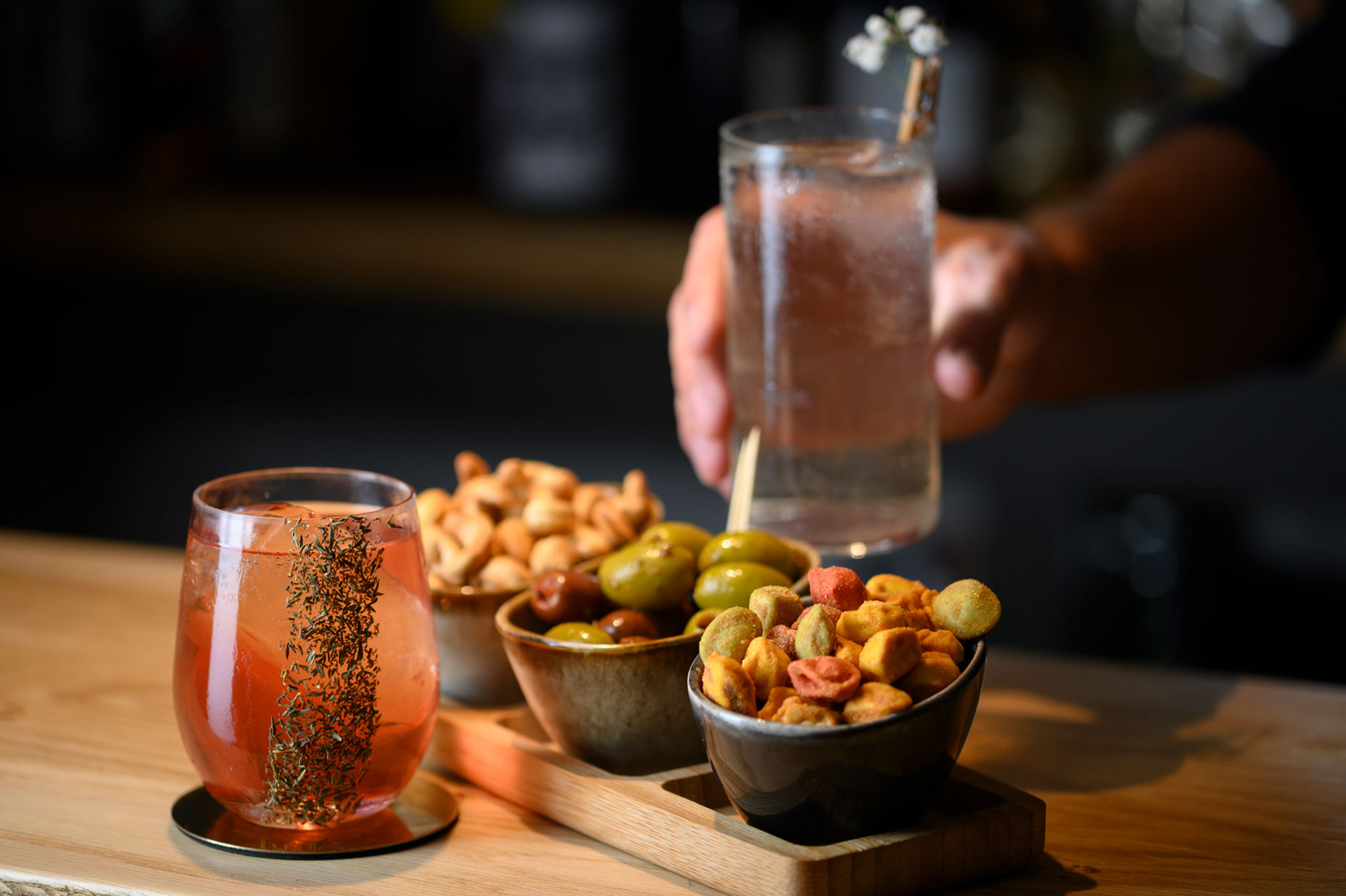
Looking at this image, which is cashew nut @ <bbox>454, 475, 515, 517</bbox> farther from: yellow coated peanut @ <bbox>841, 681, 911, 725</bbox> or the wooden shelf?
the wooden shelf

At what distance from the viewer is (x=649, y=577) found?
792 millimetres

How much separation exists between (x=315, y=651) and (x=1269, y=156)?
1224mm

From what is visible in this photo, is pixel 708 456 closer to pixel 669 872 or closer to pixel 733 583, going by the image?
pixel 733 583

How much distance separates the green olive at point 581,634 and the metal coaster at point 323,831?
114 millimetres

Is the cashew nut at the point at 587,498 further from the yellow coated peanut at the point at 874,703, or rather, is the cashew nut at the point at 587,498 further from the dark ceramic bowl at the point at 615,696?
the yellow coated peanut at the point at 874,703

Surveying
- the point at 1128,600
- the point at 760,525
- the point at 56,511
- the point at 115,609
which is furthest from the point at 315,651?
the point at 56,511

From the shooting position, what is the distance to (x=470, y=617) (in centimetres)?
88

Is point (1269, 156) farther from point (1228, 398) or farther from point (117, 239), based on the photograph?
point (117, 239)

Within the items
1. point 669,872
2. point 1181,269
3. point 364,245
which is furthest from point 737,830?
point 364,245

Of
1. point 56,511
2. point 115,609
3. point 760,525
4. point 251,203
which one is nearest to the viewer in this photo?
point 760,525

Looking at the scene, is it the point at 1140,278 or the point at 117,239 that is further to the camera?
the point at 117,239

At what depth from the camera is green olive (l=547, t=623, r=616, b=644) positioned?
0.77 metres

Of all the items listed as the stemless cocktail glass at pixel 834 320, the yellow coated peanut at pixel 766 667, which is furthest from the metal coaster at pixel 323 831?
the stemless cocktail glass at pixel 834 320

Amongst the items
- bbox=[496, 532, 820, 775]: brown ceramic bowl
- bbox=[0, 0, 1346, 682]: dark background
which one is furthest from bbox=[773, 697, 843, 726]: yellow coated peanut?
bbox=[0, 0, 1346, 682]: dark background
